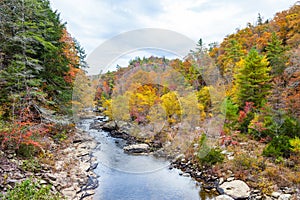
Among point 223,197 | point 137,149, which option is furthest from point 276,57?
point 223,197

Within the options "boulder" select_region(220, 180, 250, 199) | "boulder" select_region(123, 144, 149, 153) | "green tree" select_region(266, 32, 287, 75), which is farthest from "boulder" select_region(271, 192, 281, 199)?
"green tree" select_region(266, 32, 287, 75)

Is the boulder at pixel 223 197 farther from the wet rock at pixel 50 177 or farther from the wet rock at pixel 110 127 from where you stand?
the wet rock at pixel 110 127

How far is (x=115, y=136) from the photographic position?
704 inches

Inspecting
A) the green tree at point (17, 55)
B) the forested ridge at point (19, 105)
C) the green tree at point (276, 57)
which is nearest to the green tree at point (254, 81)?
the green tree at point (276, 57)

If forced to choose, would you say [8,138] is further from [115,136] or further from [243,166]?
[115,136]

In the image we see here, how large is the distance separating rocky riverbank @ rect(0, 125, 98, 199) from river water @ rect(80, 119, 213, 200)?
0.53 metres

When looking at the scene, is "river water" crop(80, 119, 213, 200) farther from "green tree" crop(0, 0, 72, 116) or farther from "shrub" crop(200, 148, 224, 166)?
"green tree" crop(0, 0, 72, 116)

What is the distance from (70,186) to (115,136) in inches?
392

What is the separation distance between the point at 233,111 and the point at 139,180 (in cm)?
854

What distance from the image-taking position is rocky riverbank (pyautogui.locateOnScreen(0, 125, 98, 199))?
670cm

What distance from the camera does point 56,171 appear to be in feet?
27.8

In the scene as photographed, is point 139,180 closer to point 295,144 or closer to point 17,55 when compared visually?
point 295,144

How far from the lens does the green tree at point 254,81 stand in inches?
571

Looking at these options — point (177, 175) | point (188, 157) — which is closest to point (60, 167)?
point (177, 175)
